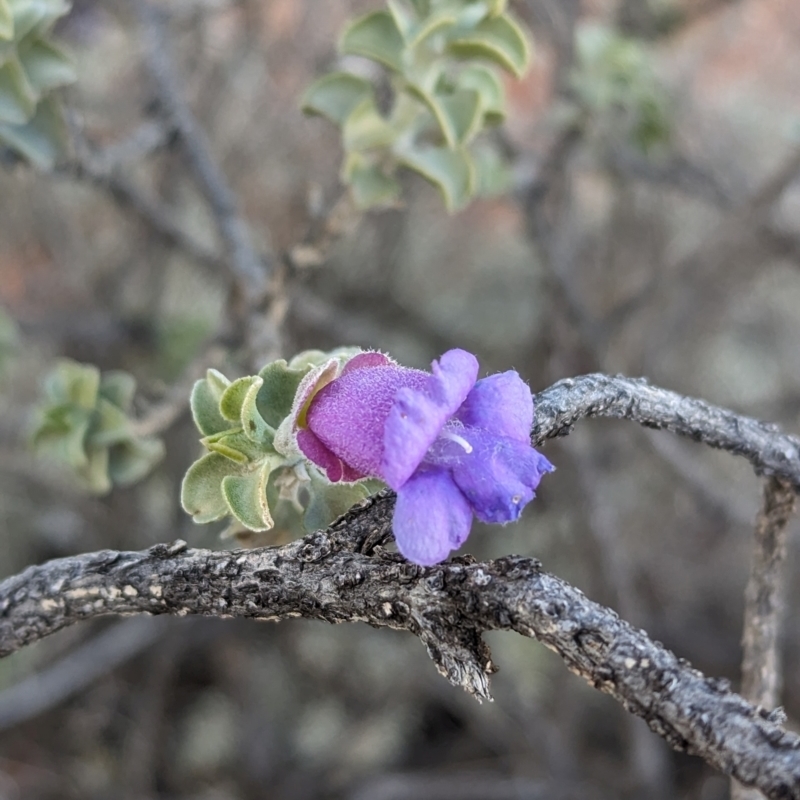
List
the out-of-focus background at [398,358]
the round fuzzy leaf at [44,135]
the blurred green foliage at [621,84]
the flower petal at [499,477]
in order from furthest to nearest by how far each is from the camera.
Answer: the out-of-focus background at [398,358] → the blurred green foliage at [621,84] → the round fuzzy leaf at [44,135] → the flower petal at [499,477]

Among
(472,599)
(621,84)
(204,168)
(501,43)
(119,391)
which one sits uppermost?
(621,84)

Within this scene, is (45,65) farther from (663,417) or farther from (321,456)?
(663,417)

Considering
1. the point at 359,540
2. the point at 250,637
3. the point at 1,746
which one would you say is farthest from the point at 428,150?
the point at 1,746

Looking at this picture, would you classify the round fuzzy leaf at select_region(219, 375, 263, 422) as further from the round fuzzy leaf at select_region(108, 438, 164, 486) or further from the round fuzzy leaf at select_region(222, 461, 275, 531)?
the round fuzzy leaf at select_region(108, 438, 164, 486)

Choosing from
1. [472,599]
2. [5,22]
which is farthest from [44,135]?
[472,599]

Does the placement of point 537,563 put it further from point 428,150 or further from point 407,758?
point 407,758

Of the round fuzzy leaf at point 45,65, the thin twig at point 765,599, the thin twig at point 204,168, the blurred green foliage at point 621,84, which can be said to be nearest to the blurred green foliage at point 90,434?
the thin twig at point 204,168

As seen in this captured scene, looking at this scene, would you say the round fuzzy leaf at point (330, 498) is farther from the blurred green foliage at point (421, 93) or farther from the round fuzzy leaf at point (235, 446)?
the blurred green foliage at point (421, 93)
